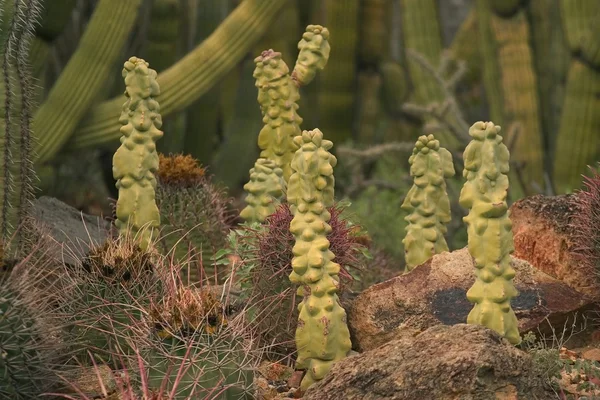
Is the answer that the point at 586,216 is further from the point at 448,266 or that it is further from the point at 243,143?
the point at 243,143

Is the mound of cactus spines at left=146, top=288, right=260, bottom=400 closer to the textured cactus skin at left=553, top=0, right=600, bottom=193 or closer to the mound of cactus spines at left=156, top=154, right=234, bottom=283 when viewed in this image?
the mound of cactus spines at left=156, top=154, right=234, bottom=283

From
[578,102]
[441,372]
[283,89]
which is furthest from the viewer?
[578,102]

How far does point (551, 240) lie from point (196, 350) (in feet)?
6.33

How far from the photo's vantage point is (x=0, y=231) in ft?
16.0

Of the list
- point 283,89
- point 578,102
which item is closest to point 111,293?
point 283,89

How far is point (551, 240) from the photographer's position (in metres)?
5.24

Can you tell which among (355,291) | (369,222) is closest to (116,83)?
(369,222)

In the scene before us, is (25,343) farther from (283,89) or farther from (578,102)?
(578,102)

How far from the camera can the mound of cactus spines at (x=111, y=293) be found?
15.1ft

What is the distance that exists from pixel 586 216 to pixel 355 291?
1338 mm

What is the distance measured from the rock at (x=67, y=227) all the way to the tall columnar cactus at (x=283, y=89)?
97 cm

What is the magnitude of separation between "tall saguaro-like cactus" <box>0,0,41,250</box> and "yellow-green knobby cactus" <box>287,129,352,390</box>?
127cm

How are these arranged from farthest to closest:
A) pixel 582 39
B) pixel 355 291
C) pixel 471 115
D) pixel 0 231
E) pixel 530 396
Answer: pixel 471 115 → pixel 582 39 → pixel 355 291 → pixel 0 231 → pixel 530 396

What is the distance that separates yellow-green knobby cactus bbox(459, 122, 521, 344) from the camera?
4445 millimetres
